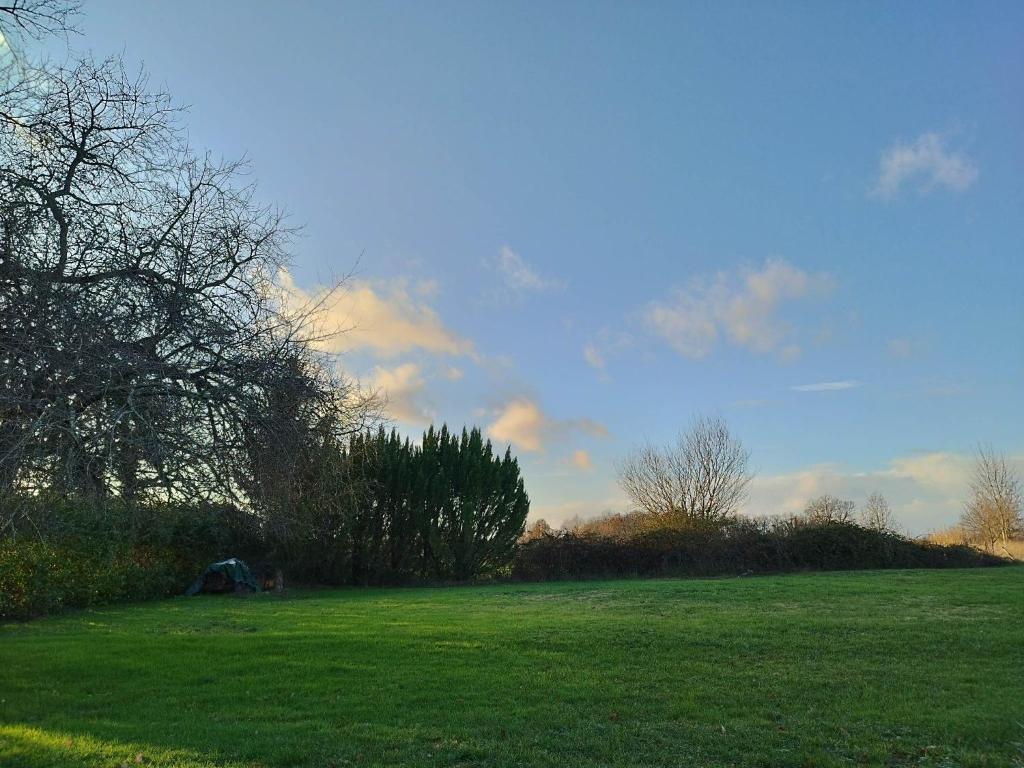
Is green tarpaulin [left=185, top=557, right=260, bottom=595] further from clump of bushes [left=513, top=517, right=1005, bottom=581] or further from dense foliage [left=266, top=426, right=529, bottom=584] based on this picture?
clump of bushes [left=513, top=517, right=1005, bottom=581]

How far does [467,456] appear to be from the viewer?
28.7 metres

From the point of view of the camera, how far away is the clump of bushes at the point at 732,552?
1085 inches

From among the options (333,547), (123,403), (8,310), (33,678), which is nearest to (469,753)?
(123,403)

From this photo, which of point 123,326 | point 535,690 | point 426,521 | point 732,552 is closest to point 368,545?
point 426,521

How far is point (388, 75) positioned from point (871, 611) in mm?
12893

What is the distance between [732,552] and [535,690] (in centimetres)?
2291

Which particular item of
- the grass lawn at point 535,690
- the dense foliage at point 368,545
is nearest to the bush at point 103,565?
the dense foliage at point 368,545

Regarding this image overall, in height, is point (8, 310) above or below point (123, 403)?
above

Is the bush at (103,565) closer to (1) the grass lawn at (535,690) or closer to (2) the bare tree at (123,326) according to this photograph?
(1) the grass lawn at (535,690)

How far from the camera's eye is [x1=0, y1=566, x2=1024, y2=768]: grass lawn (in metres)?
5.69

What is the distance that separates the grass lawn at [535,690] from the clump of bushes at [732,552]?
14524 mm

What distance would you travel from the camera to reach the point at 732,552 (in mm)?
28156

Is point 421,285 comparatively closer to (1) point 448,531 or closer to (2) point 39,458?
(2) point 39,458

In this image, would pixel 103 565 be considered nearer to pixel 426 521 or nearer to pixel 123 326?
pixel 426 521
